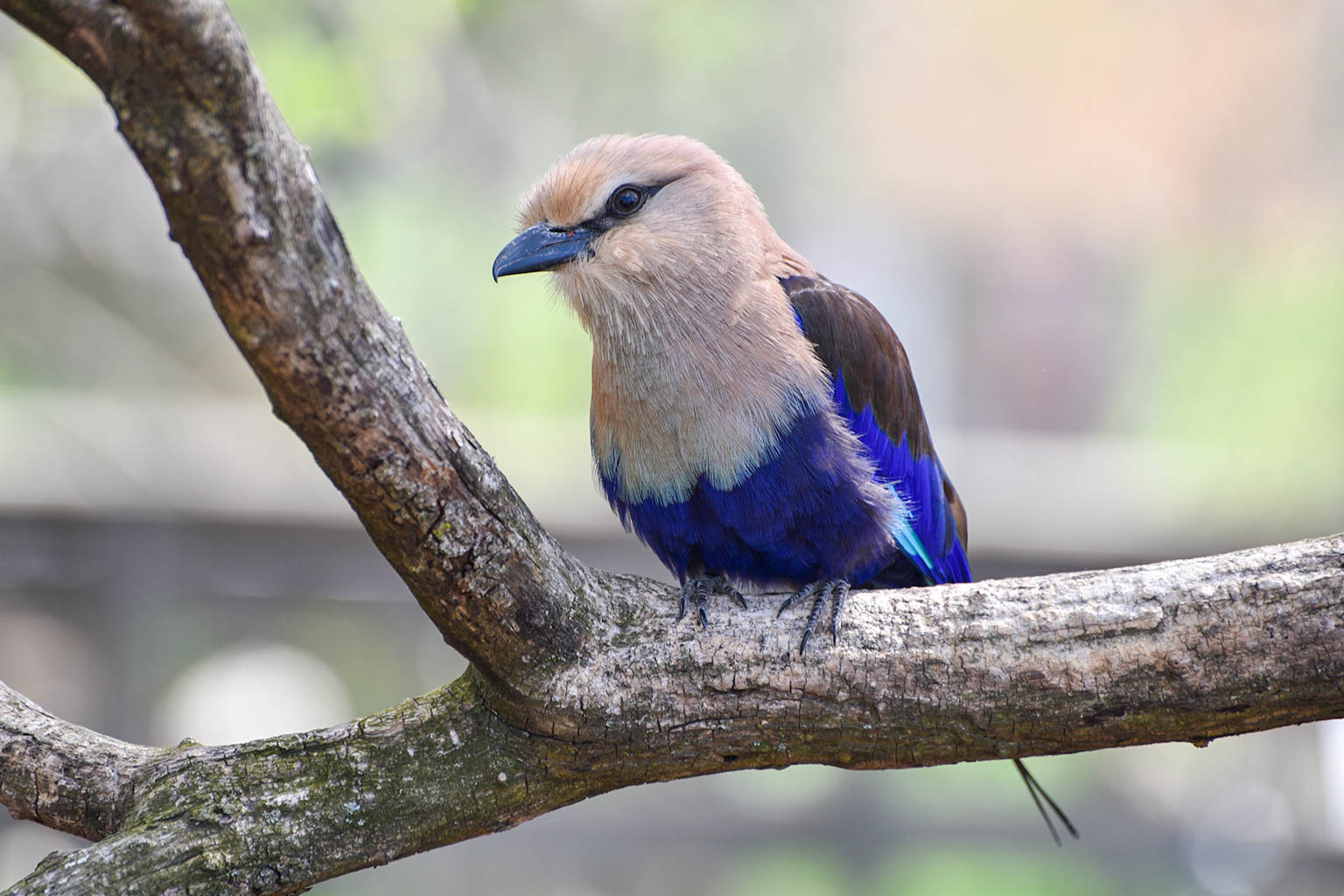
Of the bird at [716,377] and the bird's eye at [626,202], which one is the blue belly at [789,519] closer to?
the bird at [716,377]

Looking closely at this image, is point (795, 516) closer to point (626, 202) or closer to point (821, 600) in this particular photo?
point (821, 600)

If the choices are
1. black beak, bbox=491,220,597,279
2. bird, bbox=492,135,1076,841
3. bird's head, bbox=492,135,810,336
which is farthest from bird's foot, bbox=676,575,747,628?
black beak, bbox=491,220,597,279

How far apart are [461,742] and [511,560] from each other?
40 cm

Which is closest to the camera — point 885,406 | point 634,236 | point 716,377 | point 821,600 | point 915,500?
point 821,600

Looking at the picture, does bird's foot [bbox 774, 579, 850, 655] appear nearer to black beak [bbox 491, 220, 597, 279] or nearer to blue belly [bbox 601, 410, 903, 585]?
blue belly [bbox 601, 410, 903, 585]

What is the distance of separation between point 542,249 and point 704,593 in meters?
0.92

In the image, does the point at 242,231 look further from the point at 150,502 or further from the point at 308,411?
the point at 150,502

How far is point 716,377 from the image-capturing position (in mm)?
2553

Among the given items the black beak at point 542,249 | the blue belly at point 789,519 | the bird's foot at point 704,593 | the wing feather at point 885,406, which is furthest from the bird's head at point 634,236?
the bird's foot at point 704,593

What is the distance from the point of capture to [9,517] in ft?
17.6

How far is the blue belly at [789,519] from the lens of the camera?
8.38 feet

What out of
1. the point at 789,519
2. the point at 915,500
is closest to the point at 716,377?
the point at 789,519

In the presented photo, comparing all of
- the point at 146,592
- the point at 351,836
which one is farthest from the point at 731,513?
the point at 146,592

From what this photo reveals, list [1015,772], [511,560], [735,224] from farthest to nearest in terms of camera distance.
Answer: [1015,772] → [735,224] → [511,560]
